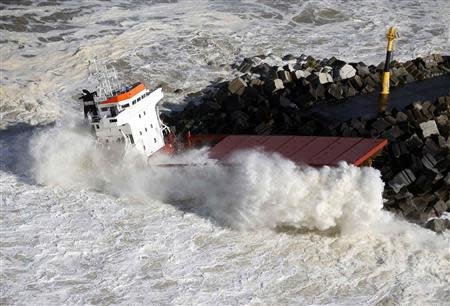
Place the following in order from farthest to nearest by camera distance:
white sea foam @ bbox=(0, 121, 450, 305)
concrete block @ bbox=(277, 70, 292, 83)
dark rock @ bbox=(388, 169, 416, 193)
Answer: concrete block @ bbox=(277, 70, 292, 83)
dark rock @ bbox=(388, 169, 416, 193)
white sea foam @ bbox=(0, 121, 450, 305)

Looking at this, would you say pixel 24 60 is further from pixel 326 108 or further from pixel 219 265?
pixel 219 265

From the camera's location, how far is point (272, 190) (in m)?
13.8

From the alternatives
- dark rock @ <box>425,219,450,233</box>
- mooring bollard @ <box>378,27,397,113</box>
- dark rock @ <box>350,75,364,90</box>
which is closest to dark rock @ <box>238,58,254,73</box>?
dark rock @ <box>350,75,364,90</box>

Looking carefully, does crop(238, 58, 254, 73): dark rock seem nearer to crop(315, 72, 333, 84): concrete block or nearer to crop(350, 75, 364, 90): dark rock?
crop(315, 72, 333, 84): concrete block

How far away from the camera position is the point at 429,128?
49.0ft

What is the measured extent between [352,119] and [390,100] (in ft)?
8.48

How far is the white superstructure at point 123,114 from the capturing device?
52.5 feet

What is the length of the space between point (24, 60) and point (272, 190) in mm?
17010

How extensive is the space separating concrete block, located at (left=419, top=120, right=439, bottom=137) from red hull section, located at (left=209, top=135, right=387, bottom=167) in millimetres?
1267

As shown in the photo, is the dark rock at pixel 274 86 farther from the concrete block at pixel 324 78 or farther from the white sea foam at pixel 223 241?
the white sea foam at pixel 223 241

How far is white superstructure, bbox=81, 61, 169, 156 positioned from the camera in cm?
1602

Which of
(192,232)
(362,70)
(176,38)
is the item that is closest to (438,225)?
(192,232)

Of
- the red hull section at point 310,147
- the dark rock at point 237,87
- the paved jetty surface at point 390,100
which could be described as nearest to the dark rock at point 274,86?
the dark rock at point 237,87

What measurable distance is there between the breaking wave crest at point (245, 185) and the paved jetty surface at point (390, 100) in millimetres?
3636
